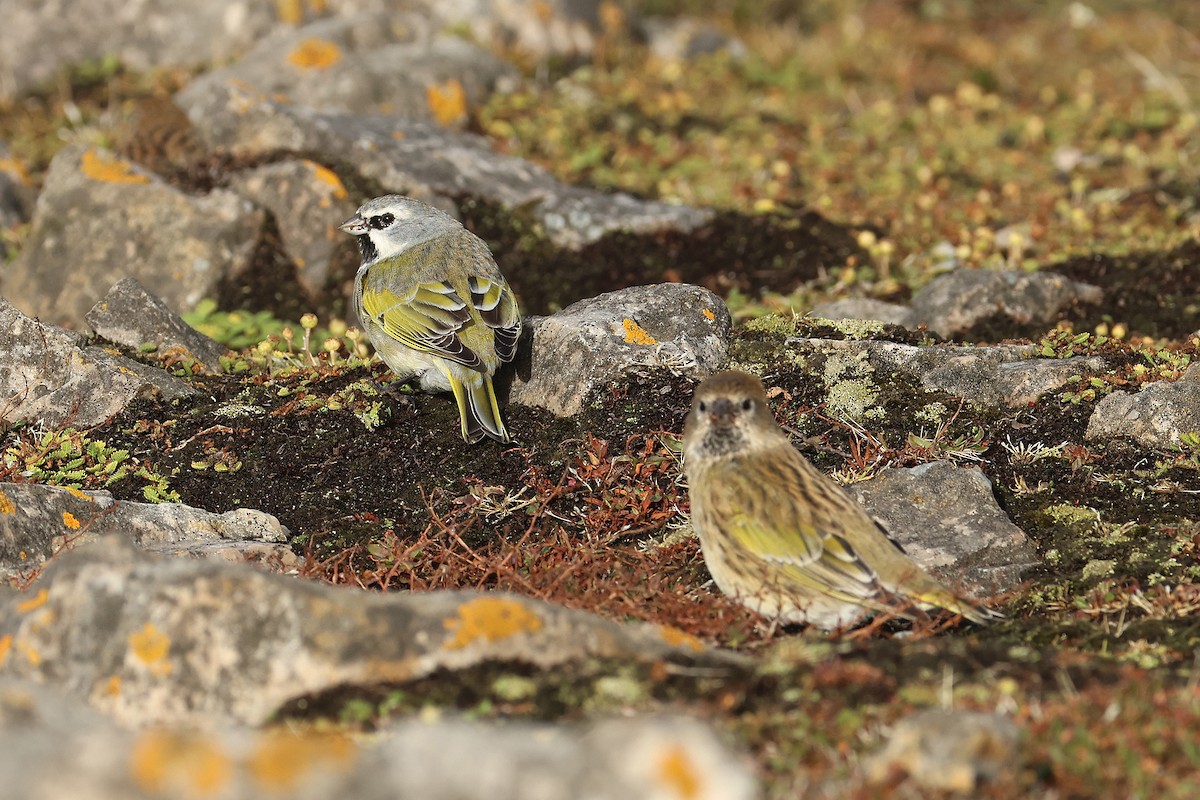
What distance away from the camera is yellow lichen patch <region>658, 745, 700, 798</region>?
3592 mm

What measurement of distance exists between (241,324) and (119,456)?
10.8 feet

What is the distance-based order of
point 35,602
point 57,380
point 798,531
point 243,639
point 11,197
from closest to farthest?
point 243,639, point 35,602, point 798,531, point 57,380, point 11,197

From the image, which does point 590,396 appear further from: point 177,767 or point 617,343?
point 177,767

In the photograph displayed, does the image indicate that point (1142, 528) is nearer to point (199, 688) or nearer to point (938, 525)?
point (938, 525)

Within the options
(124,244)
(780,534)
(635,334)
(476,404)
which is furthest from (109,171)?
(780,534)

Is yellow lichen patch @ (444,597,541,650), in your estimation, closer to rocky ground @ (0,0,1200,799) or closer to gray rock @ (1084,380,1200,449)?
rocky ground @ (0,0,1200,799)

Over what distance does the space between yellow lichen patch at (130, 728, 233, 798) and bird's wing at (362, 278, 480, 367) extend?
17.6ft

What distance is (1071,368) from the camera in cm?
899

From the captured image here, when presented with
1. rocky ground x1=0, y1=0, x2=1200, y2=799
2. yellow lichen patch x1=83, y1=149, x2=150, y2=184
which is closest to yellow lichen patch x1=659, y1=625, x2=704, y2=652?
rocky ground x1=0, y1=0, x2=1200, y2=799

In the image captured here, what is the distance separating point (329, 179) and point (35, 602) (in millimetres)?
7938

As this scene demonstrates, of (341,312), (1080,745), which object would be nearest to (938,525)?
(1080,745)

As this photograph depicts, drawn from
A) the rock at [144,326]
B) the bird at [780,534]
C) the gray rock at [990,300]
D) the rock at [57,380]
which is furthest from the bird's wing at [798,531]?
the rock at [144,326]

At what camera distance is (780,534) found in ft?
21.6

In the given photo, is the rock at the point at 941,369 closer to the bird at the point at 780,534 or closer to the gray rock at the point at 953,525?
the gray rock at the point at 953,525
